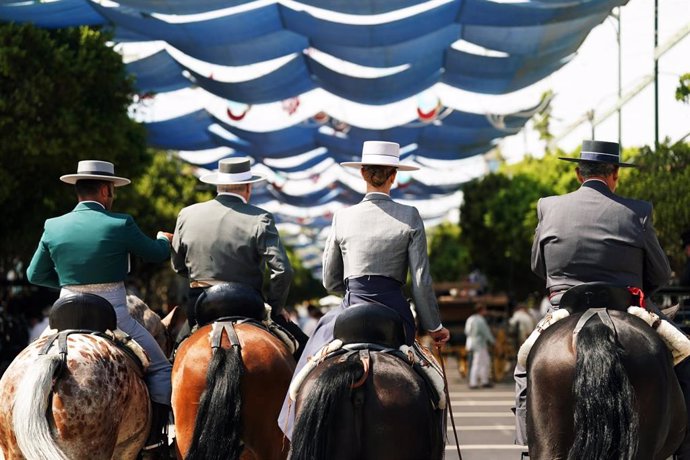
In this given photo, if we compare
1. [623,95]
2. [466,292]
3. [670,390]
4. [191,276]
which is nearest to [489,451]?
[191,276]

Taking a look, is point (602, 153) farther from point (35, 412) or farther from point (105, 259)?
point (35, 412)

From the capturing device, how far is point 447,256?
6241 cm

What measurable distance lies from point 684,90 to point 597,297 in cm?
1140

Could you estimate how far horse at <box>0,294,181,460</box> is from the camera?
23.6ft

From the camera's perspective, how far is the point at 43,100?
70.7 feet

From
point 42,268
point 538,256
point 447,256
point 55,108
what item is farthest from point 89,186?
point 447,256

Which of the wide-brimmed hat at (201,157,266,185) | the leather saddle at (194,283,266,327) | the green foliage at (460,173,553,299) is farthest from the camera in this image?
the green foliage at (460,173,553,299)

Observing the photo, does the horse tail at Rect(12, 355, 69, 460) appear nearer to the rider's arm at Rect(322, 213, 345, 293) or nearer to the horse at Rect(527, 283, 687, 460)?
the rider's arm at Rect(322, 213, 345, 293)

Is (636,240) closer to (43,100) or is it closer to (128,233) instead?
(128,233)

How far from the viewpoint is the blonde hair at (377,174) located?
769cm

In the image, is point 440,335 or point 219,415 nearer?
A: point 219,415

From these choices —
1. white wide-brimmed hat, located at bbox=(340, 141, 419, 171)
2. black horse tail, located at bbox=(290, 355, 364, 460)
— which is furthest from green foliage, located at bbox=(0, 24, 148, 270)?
black horse tail, located at bbox=(290, 355, 364, 460)

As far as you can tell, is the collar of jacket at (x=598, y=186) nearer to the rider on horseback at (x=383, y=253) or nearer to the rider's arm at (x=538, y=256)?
the rider's arm at (x=538, y=256)

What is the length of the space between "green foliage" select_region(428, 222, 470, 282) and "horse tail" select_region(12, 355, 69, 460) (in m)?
52.5
